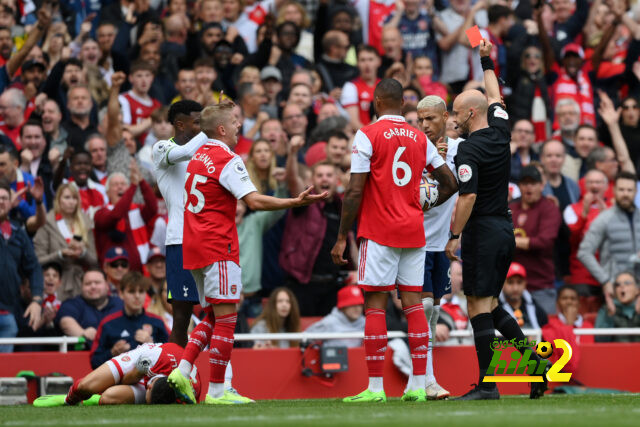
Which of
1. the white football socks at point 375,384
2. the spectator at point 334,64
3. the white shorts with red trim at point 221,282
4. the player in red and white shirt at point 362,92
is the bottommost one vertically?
the white football socks at point 375,384

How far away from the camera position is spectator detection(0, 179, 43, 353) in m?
12.4

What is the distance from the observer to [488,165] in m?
9.65

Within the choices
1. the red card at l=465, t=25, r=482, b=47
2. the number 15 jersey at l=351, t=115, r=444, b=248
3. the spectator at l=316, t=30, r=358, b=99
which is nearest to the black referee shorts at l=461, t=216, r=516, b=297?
the number 15 jersey at l=351, t=115, r=444, b=248

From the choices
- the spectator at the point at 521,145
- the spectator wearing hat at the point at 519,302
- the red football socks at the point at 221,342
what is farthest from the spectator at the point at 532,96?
the red football socks at the point at 221,342

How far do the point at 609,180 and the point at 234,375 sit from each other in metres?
6.71

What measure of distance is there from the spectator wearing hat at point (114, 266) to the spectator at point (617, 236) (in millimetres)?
5638

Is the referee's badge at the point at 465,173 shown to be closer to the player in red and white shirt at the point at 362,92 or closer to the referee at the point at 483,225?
the referee at the point at 483,225

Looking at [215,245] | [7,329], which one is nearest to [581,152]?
[7,329]

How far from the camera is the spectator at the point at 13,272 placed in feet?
40.6

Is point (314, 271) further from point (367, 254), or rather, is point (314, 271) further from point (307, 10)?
point (307, 10)


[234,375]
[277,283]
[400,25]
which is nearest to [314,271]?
[277,283]

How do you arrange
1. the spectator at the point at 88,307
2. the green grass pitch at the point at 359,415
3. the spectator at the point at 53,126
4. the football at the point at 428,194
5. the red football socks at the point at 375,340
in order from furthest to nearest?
1. the spectator at the point at 53,126
2. the spectator at the point at 88,307
3. the football at the point at 428,194
4. the red football socks at the point at 375,340
5. the green grass pitch at the point at 359,415

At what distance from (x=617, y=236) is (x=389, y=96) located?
5894 mm
